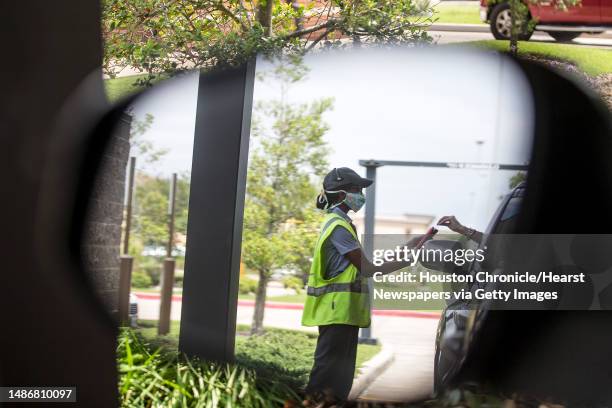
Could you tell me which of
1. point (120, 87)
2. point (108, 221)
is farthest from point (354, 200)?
point (120, 87)

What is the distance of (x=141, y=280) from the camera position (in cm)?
350

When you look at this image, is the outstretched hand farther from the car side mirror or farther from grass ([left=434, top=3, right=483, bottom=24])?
grass ([left=434, top=3, right=483, bottom=24])

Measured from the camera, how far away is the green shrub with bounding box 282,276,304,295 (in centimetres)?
331

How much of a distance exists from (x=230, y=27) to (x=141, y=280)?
162 centimetres

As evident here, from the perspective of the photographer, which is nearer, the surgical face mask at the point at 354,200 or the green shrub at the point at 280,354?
the surgical face mask at the point at 354,200

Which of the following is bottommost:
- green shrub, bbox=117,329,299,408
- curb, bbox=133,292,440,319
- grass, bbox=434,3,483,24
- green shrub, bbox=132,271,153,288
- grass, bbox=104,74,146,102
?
green shrub, bbox=117,329,299,408

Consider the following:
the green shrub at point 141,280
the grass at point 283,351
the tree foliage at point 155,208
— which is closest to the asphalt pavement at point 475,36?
the tree foliage at point 155,208

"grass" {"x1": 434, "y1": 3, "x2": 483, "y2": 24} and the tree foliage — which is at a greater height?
"grass" {"x1": 434, "y1": 3, "x2": 483, "y2": 24}

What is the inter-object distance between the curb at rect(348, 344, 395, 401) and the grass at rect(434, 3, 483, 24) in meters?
1.93

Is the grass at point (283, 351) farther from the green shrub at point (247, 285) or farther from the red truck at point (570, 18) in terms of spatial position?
the red truck at point (570, 18)

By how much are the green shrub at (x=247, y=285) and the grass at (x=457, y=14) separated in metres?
1.86

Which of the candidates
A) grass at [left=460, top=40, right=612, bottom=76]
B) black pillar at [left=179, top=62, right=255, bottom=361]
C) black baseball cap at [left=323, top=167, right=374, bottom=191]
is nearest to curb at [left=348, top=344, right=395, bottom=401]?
black pillar at [left=179, top=62, right=255, bottom=361]

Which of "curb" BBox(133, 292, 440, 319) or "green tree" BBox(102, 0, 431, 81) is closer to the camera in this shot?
"curb" BBox(133, 292, 440, 319)

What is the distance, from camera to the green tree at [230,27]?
382cm
